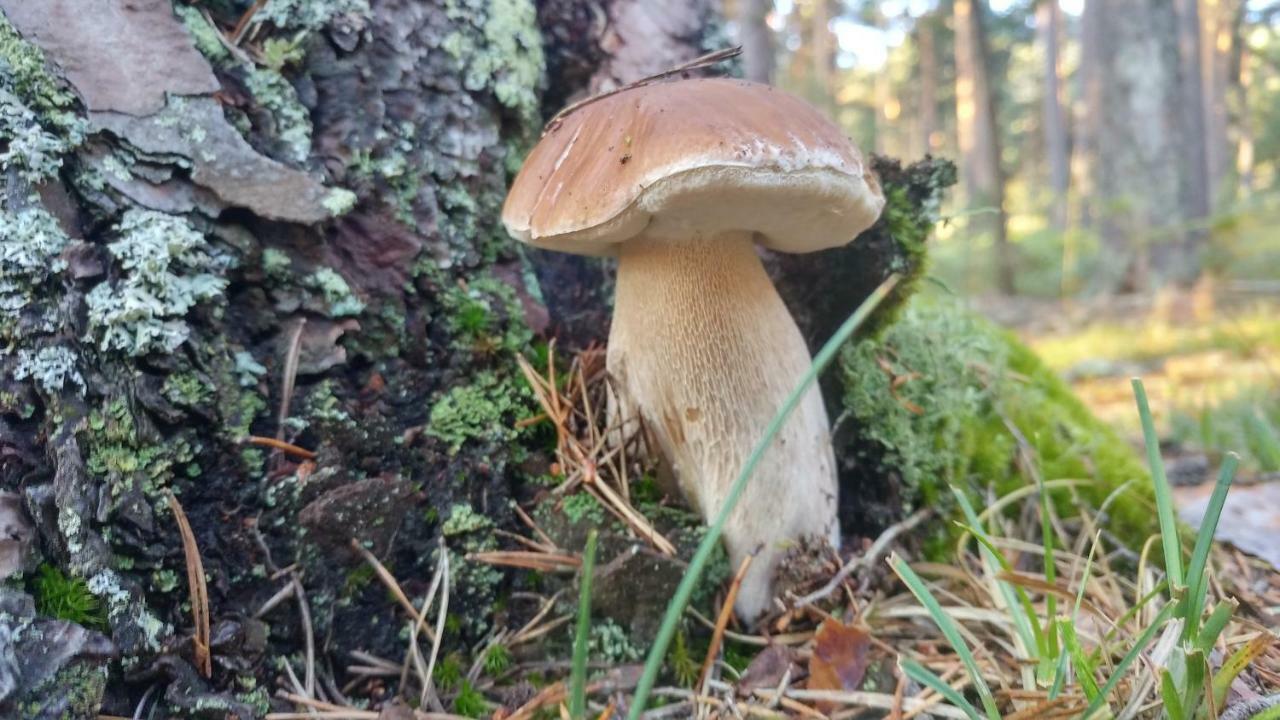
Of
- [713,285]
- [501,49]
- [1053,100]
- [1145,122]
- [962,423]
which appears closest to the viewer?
[713,285]

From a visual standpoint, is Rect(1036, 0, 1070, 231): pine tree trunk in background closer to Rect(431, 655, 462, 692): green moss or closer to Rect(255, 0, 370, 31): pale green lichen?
Rect(255, 0, 370, 31): pale green lichen

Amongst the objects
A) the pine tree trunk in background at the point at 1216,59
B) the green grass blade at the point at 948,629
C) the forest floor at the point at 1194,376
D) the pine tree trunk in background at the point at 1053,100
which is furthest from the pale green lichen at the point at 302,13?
the pine tree trunk in background at the point at 1216,59

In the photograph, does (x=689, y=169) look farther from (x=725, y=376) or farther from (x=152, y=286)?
(x=152, y=286)

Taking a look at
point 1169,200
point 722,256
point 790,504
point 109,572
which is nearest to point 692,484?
point 790,504

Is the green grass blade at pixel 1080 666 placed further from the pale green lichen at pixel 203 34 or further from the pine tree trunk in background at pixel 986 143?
the pine tree trunk in background at pixel 986 143

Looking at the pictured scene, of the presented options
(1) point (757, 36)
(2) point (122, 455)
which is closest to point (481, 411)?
(2) point (122, 455)

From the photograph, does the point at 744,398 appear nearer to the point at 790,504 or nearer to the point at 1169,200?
the point at 790,504

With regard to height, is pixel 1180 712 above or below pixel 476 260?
below
